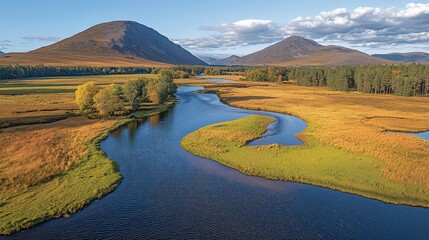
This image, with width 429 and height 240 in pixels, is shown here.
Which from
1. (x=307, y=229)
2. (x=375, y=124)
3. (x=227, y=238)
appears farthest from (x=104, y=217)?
(x=375, y=124)

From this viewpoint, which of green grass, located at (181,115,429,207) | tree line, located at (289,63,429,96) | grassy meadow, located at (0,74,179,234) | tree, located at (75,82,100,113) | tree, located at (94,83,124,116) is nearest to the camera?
grassy meadow, located at (0,74,179,234)

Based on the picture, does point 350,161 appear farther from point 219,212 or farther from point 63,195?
point 63,195

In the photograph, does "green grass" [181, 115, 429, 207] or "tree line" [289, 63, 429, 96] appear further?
"tree line" [289, 63, 429, 96]

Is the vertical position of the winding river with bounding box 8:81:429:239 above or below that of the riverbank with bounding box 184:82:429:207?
below

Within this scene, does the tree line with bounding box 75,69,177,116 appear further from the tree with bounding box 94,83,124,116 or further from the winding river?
the winding river

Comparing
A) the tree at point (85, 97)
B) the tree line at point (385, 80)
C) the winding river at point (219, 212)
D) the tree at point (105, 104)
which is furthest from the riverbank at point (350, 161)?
the tree line at point (385, 80)

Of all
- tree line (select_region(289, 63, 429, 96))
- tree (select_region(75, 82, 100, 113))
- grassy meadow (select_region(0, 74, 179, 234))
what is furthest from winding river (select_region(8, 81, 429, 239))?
tree line (select_region(289, 63, 429, 96))

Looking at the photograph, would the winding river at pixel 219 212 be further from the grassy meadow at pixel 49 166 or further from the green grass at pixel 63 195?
the grassy meadow at pixel 49 166

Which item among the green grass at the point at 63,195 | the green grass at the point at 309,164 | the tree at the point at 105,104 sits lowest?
the green grass at the point at 63,195
